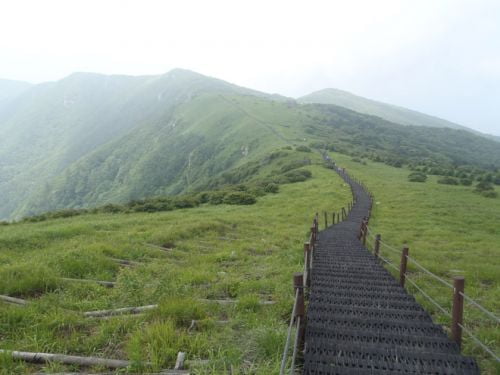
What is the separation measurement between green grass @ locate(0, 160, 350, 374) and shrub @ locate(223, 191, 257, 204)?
1643 cm

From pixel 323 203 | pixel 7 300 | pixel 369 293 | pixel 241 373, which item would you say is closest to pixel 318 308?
pixel 369 293

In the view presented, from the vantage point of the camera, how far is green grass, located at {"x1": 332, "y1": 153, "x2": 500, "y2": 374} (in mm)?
7888

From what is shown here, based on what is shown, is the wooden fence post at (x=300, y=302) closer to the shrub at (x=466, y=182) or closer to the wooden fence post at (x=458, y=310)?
the wooden fence post at (x=458, y=310)

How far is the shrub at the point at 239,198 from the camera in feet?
106

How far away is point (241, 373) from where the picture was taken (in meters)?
4.62

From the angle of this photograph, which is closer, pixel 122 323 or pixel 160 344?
pixel 160 344

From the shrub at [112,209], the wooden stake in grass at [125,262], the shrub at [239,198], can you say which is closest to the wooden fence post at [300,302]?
the wooden stake in grass at [125,262]

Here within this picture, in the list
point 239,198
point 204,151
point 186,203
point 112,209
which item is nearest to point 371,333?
point 239,198

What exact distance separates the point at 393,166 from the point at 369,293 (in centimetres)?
6041

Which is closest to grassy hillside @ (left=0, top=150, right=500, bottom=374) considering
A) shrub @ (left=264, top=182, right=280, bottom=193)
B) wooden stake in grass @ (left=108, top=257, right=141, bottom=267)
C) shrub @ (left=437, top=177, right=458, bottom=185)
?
wooden stake in grass @ (left=108, top=257, right=141, bottom=267)

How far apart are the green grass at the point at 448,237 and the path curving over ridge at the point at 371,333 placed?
3.22 feet

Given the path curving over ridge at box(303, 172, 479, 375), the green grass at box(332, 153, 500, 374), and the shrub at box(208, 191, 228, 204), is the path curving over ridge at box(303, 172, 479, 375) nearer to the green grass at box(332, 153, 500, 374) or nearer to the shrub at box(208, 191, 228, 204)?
the green grass at box(332, 153, 500, 374)

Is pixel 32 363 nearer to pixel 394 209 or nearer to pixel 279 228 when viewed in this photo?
pixel 279 228

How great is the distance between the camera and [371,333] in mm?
5523
